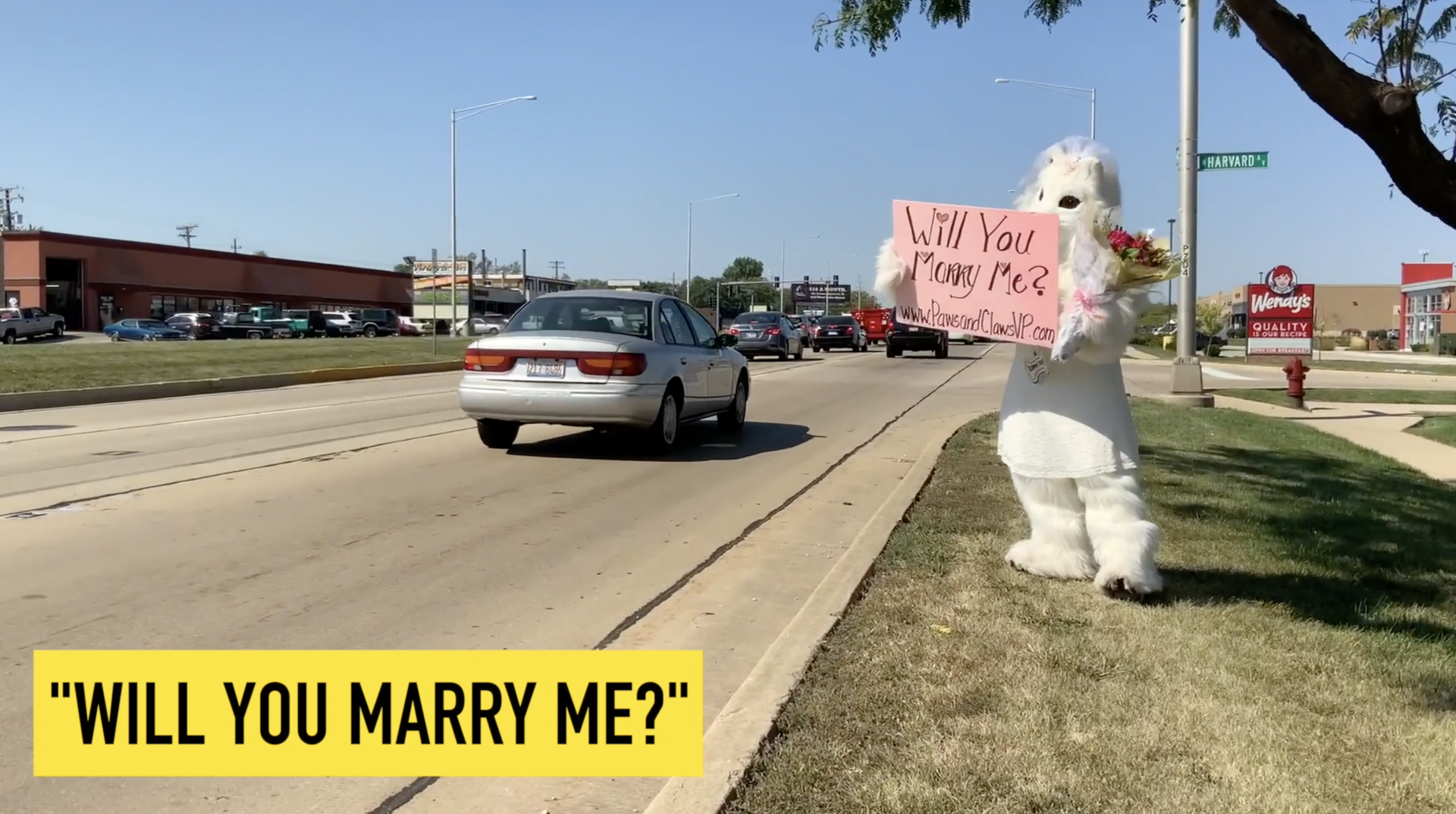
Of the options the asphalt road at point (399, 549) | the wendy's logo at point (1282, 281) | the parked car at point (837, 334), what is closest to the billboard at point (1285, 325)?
the wendy's logo at point (1282, 281)

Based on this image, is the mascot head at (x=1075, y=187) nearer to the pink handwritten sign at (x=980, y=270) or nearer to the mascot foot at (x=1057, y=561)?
the pink handwritten sign at (x=980, y=270)

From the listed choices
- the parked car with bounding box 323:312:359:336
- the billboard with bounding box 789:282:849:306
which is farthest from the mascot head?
the billboard with bounding box 789:282:849:306

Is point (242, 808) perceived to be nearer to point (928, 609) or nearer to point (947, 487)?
point (928, 609)

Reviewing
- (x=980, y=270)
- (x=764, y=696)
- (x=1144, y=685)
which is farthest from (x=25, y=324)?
(x=1144, y=685)

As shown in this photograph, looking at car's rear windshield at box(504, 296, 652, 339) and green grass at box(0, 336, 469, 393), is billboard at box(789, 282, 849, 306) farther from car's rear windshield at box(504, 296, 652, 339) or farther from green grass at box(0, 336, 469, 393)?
car's rear windshield at box(504, 296, 652, 339)

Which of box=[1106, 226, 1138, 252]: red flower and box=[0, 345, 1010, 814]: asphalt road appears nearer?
box=[0, 345, 1010, 814]: asphalt road

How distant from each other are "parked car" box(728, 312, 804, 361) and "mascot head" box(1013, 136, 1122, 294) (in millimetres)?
25825

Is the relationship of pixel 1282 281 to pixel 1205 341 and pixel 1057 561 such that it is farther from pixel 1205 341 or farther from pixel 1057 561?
pixel 1205 341

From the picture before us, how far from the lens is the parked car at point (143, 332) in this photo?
50.1 meters

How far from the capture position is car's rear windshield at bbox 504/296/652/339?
11.0 meters

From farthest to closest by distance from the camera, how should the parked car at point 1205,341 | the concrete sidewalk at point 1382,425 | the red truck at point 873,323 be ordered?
1. the parked car at point 1205,341
2. the red truck at point 873,323
3. the concrete sidewalk at point 1382,425

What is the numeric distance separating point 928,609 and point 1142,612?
3.16ft

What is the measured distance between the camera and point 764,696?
4152 mm
